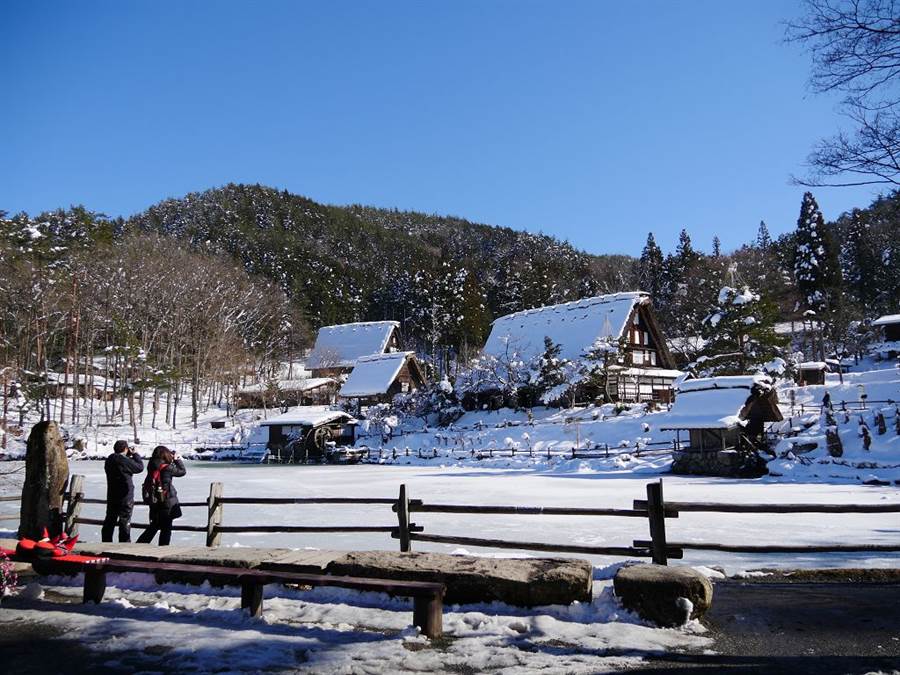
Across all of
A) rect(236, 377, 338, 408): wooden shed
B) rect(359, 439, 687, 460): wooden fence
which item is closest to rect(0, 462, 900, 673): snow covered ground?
rect(359, 439, 687, 460): wooden fence

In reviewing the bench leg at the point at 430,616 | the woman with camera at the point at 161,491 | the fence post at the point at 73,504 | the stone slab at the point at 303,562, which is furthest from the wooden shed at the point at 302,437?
the bench leg at the point at 430,616

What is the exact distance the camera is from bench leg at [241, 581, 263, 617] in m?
5.45

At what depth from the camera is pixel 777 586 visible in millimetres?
6473

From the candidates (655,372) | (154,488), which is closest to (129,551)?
(154,488)

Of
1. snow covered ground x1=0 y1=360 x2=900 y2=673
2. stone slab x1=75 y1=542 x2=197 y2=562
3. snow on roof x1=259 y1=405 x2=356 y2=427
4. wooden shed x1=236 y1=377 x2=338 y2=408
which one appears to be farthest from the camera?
wooden shed x1=236 y1=377 x2=338 y2=408

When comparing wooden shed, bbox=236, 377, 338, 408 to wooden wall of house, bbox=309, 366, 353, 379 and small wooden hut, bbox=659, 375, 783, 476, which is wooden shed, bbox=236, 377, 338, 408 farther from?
small wooden hut, bbox=659, 375, 783, 476

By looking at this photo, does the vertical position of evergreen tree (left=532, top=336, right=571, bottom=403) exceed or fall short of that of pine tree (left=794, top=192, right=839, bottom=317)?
it falls short

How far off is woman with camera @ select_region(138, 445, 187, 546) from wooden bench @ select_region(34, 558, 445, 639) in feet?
4.89

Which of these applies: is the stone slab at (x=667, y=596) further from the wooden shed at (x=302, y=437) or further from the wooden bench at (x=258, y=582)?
the wooden shed at (x=302, y=437)

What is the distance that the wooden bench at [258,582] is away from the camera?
4.90 meters

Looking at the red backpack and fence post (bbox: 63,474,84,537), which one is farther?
fence post (bbox: 63,474,84,537)

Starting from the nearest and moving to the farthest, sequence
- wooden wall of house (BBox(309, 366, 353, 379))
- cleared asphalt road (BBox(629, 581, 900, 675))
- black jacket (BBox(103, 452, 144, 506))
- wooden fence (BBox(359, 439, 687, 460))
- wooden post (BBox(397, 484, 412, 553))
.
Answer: cleared asphalt road (BBox(629, 581, 900, 675))
wooden post (BBox(397, 484, 412, 553))
black jacket (BBox(103, 452, 144, 506))
wooden fence (BBox(359, 439, 687, 460))
wooden wall of house (BBox(309, 366, 353, 379))

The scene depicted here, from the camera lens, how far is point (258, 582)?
211 inches

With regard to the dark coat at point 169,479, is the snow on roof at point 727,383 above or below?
above
